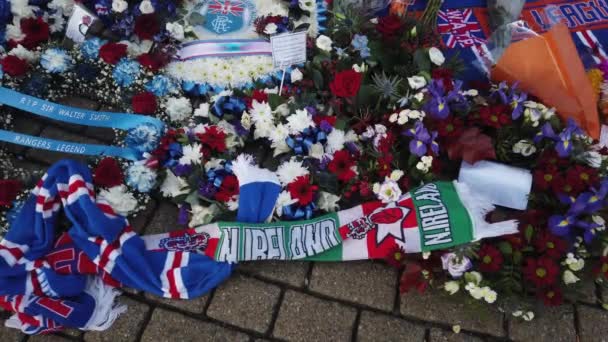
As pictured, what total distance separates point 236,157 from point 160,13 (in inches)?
48.5

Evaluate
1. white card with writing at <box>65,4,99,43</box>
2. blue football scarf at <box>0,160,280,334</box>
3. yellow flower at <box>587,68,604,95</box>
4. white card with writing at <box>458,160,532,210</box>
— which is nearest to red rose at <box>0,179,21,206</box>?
blue football scarf at <box>0,160,280,334</box>

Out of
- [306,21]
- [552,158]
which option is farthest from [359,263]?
[306,21]

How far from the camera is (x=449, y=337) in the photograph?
2.55 m

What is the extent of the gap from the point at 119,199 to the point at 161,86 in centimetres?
77

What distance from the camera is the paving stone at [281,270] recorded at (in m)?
2.70

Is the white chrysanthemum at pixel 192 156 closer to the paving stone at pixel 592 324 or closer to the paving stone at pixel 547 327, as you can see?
the paving stone at pixel 547 327

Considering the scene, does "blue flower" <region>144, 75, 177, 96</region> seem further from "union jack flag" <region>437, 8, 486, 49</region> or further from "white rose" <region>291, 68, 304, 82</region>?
"union jack flag" <region>437, 8, 486, 49</region>

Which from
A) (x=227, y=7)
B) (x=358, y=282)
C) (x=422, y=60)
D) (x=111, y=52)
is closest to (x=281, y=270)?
(x=358, y=282)

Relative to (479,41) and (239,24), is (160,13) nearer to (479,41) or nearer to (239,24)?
(239,24)

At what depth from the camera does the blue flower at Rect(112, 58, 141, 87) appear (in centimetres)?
323

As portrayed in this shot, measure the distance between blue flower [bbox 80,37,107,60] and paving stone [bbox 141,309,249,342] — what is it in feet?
5.43

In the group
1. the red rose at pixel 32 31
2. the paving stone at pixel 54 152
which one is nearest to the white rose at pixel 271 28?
the paving stone at pixel 54 152

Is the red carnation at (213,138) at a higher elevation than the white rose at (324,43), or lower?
lower

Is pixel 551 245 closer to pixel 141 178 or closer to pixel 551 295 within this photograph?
pixel 551 295
